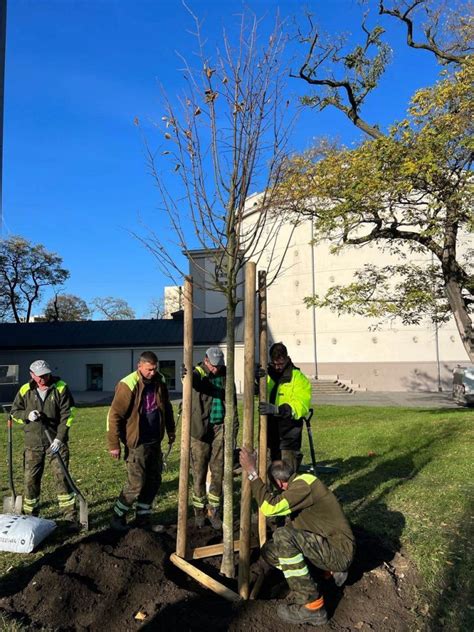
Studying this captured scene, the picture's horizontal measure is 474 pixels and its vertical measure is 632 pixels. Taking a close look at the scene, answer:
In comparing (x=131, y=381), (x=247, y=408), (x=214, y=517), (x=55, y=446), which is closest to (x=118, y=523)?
(x=214, y=517)

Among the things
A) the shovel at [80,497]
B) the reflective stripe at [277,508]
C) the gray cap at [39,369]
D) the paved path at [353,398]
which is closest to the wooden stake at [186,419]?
the reflective stripe at [277,508]

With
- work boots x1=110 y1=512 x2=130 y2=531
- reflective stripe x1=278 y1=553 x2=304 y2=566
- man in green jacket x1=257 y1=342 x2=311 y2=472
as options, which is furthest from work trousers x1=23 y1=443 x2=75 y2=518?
reflective stripe x1=278 y1=553 x2=304 y2=566

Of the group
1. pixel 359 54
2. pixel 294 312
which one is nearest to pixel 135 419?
pixel 359 54

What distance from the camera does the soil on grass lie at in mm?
3180

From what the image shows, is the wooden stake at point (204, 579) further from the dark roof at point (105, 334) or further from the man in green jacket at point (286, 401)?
the dark roof at point (105, 334)

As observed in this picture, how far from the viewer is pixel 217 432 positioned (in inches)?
212

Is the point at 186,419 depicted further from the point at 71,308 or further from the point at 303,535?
the point at 71,308

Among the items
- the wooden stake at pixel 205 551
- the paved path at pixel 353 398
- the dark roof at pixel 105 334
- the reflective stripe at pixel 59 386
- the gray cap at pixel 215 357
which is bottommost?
the paved path at pixel 353 398

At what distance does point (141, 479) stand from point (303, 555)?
2.04 metres

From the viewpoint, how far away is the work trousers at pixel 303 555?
337cm

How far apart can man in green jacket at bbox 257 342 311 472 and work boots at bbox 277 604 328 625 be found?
1520mm

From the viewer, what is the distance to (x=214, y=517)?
17.3ft

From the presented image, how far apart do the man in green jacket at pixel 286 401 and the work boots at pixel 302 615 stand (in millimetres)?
1520

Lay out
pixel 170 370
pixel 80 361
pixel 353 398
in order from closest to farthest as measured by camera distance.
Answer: pixel 353 398 < pixel 170 370 < pixel 80 361
